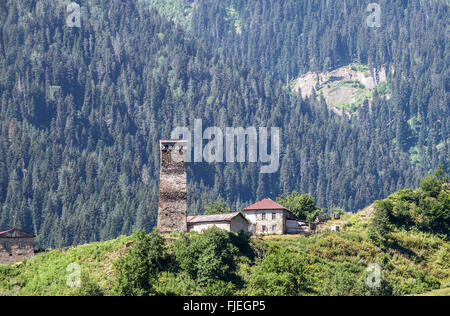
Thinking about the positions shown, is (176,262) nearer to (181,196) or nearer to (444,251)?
(181,196)

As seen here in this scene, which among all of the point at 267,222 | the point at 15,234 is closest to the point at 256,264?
the point at 267,222

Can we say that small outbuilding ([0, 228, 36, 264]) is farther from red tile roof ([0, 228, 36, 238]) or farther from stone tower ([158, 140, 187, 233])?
stone tower ([158, 140, 187, 233])

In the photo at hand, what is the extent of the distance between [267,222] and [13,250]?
35.4m

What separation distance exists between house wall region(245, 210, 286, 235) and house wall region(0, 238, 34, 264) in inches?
1229

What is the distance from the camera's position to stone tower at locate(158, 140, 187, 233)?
10781 cm

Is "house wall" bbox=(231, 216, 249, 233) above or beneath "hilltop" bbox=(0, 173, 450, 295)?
above

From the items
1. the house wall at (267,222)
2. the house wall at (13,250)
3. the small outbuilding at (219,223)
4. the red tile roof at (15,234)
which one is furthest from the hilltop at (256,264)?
the red tile roof at (15,234)

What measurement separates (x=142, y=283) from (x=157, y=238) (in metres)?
7.55

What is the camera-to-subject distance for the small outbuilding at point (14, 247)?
4505 inches

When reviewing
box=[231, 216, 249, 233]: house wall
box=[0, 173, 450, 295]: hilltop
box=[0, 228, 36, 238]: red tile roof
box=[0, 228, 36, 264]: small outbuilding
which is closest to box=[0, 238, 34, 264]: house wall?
box=[0, 228, 36, 264]: small outbuilding

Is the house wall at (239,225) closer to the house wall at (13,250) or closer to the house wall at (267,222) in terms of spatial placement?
the house wall at (267,222)

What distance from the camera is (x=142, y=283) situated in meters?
93.1

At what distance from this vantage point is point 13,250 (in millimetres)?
114938
